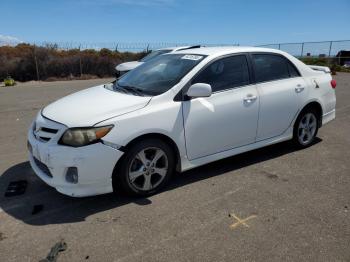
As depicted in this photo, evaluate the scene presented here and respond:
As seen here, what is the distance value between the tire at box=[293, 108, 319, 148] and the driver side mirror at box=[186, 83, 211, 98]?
2011 millimetres

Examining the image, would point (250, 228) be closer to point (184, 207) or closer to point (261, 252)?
point (261, 252)

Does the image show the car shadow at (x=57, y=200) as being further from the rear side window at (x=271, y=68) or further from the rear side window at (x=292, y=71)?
the rear side window at (x=292, y=71)

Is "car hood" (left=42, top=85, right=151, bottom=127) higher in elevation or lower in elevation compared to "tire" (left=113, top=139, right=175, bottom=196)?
higher

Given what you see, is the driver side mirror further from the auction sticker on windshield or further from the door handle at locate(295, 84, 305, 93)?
the door handle at locate(295, 84, 305, 93)

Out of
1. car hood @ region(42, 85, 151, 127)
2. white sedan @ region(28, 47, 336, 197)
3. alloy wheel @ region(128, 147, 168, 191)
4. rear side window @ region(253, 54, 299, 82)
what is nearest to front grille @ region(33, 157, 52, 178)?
white sedan @ region(28, 47, 336, 197)

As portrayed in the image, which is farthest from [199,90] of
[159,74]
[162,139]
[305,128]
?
[305,128]

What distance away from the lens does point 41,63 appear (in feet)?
77.7

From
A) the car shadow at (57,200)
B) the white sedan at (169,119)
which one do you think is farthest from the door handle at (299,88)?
the car shadow at (57,200)

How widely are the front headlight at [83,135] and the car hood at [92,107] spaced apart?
0.06 metres

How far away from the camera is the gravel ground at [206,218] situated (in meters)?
3.13

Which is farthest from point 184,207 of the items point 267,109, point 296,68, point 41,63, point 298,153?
point 41,63

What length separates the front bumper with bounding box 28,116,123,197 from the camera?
366 centimetres

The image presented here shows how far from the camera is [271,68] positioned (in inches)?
208

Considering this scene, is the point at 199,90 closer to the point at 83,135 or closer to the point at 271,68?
the point at 83,135
